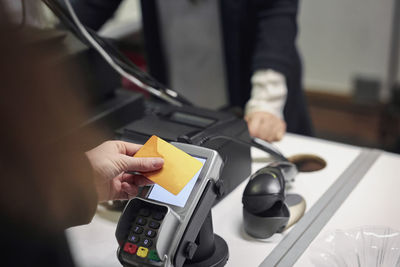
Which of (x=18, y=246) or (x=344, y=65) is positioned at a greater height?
(x=18, y=246)

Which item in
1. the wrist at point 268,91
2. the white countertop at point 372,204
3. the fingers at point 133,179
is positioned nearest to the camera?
the fingers at point 133,179

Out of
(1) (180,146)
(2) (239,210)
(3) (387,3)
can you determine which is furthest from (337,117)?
(1) (180,146)

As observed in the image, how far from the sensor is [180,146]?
75 cm

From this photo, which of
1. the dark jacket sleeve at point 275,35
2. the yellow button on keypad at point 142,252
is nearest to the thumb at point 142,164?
the yellow button on keypad at point 142,252

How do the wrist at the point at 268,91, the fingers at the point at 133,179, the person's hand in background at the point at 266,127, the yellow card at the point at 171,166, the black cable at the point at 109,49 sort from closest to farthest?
the yellow card at the point at 171,166, the fingers at the point at 133,179, the black cable at the point at 109,49, the person's hand in background at the point at 266,127, the wrist at the point at 268,91

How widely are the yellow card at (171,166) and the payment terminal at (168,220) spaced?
32 millimetres

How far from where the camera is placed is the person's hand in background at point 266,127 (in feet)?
4.08

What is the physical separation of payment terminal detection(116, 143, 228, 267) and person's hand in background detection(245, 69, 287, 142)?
564 mm

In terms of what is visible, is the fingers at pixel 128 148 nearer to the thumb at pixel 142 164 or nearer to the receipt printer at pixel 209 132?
the thumb at pixel 142 164

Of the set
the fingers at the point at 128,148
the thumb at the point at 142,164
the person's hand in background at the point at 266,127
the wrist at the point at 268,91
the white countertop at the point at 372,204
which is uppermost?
the thumb at the point at 142,164

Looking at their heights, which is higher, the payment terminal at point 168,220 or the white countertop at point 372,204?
the payment terminal at point 168,220

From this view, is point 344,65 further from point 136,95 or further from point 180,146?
point 180,146

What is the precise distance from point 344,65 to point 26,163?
8.71ft

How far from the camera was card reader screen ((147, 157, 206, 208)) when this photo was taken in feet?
2.28
